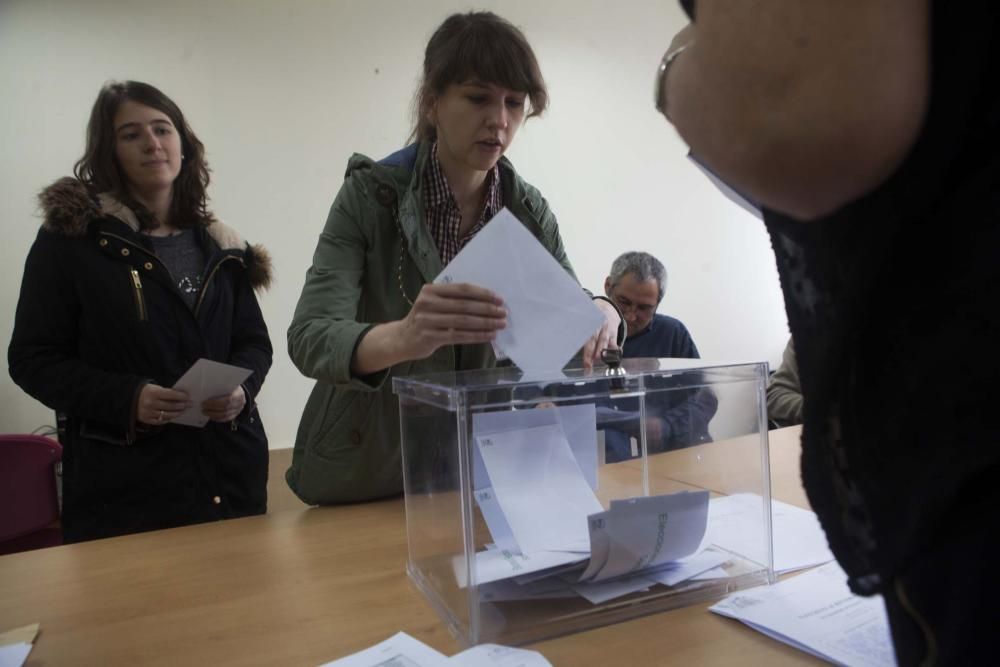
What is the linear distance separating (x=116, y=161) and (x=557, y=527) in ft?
4.75

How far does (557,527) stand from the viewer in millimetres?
714

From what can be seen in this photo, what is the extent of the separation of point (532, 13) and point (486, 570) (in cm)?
325

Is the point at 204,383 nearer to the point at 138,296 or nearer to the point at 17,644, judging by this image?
the point at 138,296

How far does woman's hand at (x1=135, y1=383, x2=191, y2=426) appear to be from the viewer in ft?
4.65

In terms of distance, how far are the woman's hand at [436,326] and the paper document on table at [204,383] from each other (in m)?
0.54

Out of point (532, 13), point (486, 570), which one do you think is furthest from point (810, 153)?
point (532, 13)

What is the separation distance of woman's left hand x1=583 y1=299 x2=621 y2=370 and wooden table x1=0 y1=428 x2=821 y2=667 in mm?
257

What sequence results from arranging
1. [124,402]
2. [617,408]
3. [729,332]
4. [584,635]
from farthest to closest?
[729,332]
[124,402]
[617,408]
[584,635]

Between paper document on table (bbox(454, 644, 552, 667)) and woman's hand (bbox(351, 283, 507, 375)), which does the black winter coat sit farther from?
paper document on table (bbox(454, 644, 552, 667))

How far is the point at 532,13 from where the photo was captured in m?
3.36

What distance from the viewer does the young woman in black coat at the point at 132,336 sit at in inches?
57.4

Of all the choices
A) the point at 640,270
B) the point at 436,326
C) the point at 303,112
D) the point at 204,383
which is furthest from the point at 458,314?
the point at 303,112

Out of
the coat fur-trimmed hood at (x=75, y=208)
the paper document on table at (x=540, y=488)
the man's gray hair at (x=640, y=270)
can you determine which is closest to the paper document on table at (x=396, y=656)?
the paper document on table at (x=540, y=488)

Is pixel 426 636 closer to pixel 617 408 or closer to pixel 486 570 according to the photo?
pixel 486 570
